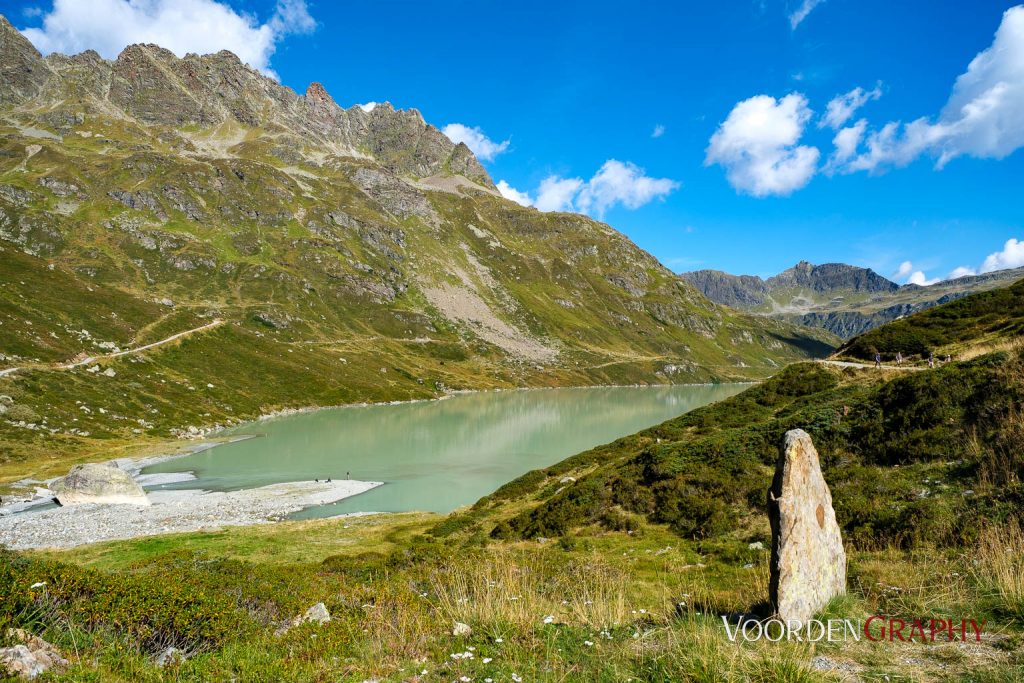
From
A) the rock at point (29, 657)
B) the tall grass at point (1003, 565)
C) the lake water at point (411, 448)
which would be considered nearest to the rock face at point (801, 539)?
the tall grass at point (1003, 565)

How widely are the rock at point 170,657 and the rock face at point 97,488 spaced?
49328 millimetres

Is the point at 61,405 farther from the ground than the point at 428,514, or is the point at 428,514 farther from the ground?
the point at 61,405

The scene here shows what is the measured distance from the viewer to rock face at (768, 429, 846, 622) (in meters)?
9.07

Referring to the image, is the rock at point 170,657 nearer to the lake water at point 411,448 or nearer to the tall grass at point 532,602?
the tall grass at point 532,602

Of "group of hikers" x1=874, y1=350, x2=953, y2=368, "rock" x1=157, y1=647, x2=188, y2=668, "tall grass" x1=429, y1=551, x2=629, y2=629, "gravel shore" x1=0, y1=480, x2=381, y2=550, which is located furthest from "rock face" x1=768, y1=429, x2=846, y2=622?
"gravel shore" x1=0, y1=480, x2=381, y2=550

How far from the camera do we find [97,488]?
155 ft

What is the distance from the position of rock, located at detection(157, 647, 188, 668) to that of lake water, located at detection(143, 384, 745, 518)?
4061cm

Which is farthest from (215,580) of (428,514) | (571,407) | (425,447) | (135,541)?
(571,407)

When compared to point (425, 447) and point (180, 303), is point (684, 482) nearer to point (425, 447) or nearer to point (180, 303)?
point (425, 447)

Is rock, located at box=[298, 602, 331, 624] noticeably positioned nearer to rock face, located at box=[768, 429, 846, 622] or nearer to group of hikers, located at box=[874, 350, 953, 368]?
rock face, located at box=[768, 429, 846, 622]

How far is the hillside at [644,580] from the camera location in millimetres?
7180

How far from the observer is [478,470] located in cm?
6731

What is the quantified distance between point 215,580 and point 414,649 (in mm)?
7993

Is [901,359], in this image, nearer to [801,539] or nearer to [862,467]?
[862,467]
